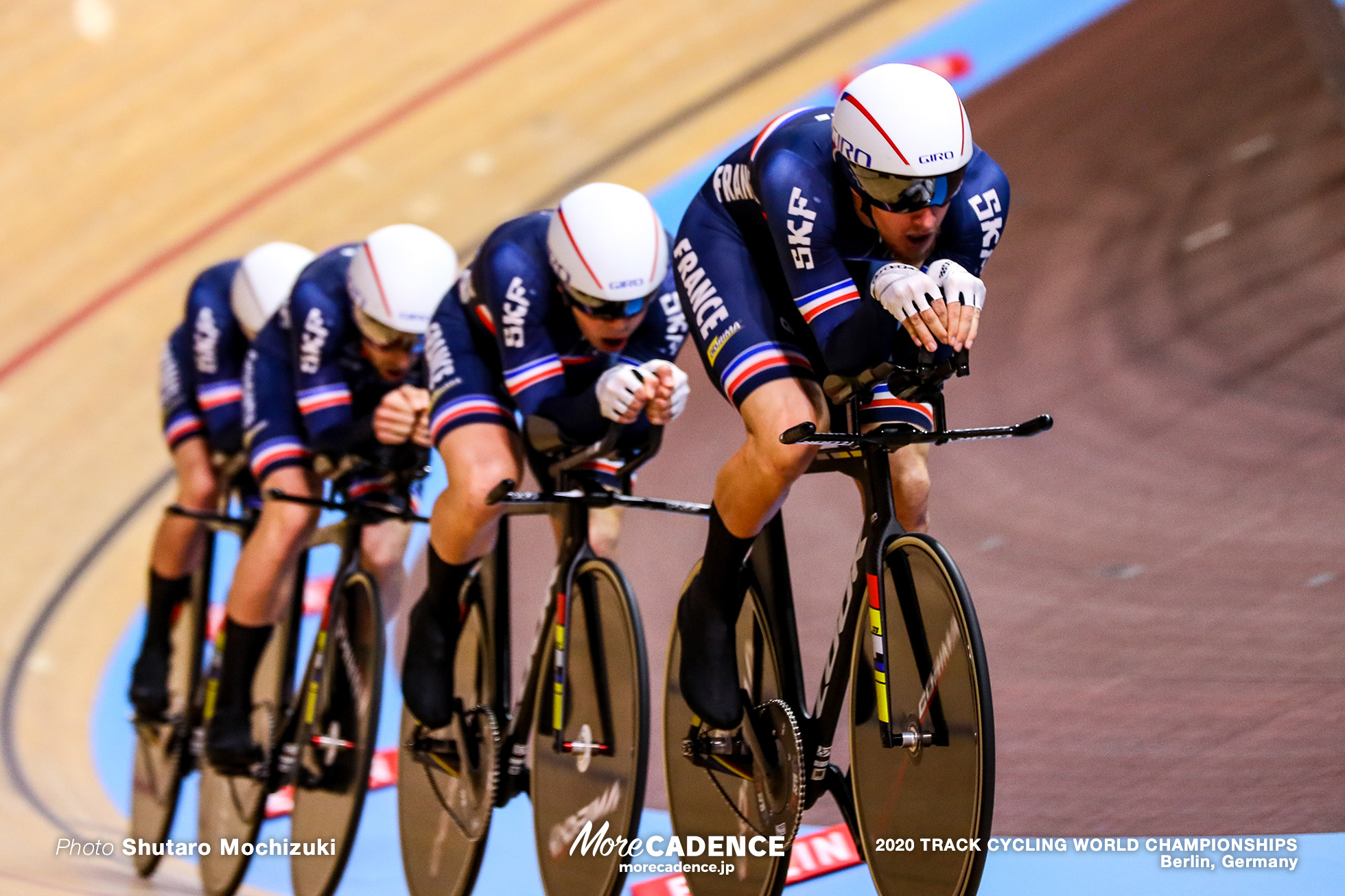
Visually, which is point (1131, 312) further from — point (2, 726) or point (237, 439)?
point (2, 726)

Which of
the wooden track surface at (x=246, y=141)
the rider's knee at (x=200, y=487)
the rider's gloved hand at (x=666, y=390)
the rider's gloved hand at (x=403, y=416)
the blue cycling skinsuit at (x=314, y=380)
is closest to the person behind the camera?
the rider's gloved hand at (x=666, y=390)

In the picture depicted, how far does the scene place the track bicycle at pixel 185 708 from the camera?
454cm

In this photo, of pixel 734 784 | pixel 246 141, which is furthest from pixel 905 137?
pixel 246 141

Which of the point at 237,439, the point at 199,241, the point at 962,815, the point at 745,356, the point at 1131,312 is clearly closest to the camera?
the point at 962,815

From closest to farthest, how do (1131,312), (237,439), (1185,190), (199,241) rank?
(237,439)
(1131,312)
(1185,190)
(199,241)

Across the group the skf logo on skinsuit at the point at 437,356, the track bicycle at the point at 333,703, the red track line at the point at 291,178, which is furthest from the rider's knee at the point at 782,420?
the red track line at the point at 291,178

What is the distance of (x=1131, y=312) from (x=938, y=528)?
1420mm

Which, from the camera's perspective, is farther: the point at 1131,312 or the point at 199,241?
the point at 199,241

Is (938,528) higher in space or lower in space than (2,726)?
lower

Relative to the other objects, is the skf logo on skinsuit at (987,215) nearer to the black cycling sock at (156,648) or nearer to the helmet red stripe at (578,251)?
the helmet red stripe at (578,251)

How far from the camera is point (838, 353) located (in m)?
2.37

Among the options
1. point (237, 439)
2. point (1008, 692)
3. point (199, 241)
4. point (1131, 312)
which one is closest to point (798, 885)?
point (1008, 692)

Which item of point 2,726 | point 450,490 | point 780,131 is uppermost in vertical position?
point 780,131

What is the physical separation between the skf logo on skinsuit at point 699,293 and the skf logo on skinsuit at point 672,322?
437mm
